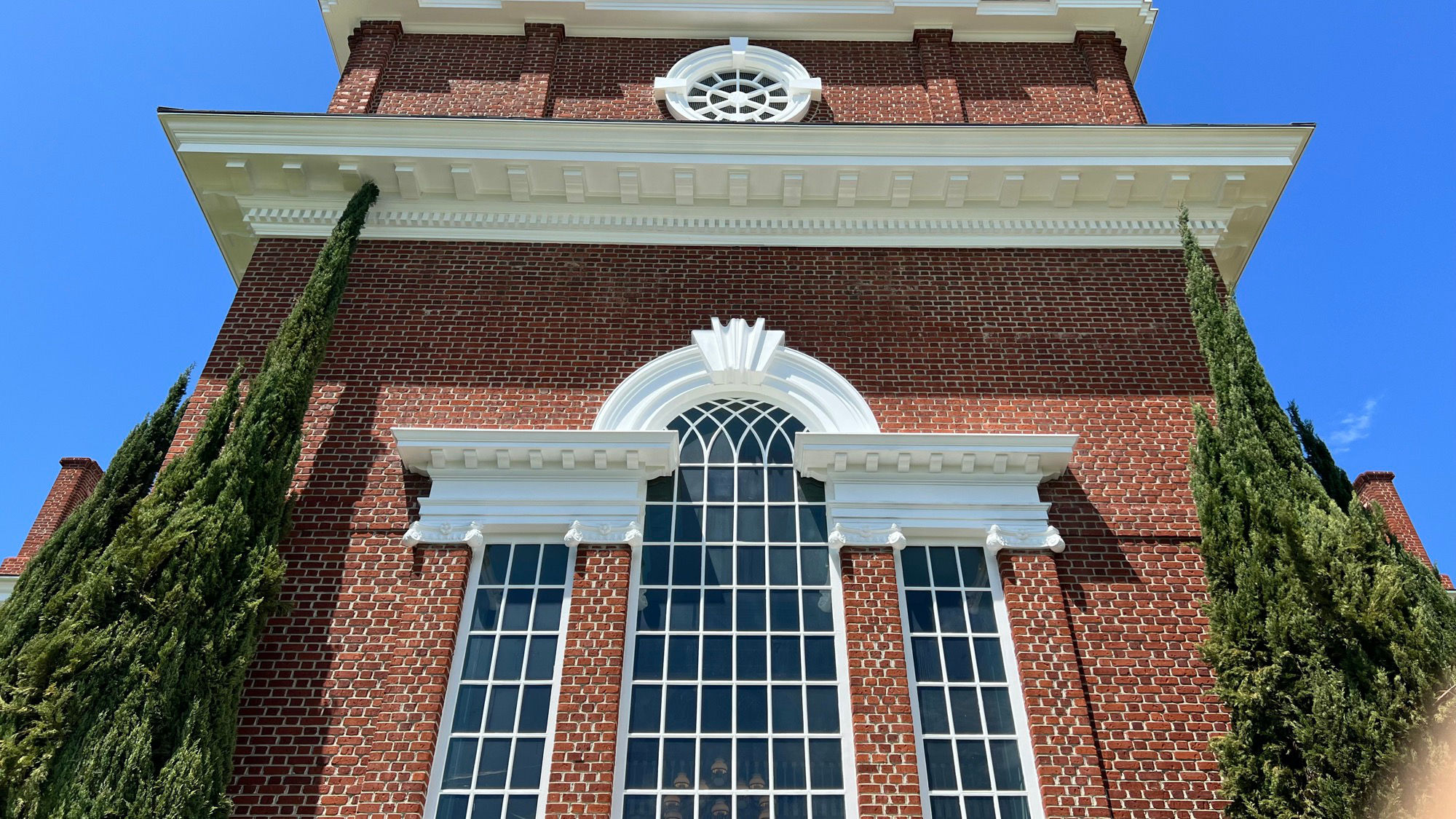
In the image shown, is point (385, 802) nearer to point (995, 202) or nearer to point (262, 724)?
point (262, 724)

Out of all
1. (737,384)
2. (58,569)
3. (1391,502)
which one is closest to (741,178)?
(737,384)

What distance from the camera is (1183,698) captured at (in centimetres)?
862

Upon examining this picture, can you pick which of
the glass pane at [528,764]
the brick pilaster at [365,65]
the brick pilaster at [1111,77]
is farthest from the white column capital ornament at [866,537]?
the brick pilaster at [365,65]

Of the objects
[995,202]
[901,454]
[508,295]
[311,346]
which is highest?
[995,202]

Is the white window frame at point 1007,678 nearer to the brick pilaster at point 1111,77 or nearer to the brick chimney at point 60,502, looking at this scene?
the brick pilaster at point 1111,77

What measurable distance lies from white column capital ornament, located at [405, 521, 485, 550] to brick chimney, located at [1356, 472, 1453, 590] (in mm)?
17186

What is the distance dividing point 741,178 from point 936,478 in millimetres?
4437

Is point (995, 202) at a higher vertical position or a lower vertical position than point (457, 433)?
higher

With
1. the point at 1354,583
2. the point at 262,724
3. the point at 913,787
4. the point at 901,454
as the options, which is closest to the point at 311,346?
the point at 262,724

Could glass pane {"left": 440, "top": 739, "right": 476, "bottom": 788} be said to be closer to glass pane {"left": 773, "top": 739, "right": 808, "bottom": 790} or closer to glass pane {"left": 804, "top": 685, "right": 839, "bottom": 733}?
glass pane {"left": 773, "top": 739, "right": 808, "bottom": 790}

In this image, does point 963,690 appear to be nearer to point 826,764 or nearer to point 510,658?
point 826,764

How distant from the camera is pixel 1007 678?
878 centimetres

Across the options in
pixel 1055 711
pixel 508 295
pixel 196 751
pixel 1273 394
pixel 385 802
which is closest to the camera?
pixel 196 751

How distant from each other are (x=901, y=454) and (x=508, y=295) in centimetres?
479
